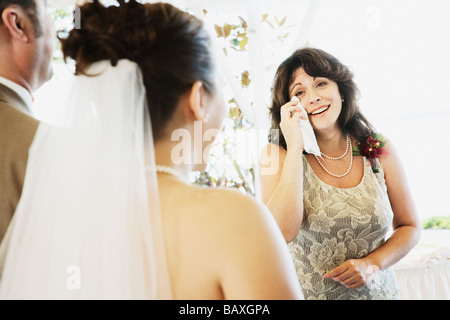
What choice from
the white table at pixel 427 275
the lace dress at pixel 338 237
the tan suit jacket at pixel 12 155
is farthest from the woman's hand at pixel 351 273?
the white table at pixel 427 275

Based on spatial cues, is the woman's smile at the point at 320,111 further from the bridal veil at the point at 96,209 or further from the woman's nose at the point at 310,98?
the bridal veil at the point at 96,209

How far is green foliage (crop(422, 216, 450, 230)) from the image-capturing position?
4.46 m

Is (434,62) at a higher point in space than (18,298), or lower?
higher

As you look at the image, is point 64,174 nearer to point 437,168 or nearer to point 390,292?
point 390,292

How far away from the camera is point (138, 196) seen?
3.28 ft

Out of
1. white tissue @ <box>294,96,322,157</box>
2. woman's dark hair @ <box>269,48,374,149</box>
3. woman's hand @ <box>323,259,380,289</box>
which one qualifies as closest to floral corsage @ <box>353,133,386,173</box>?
woman's dark hair @ <box>269,48,374,149</box>

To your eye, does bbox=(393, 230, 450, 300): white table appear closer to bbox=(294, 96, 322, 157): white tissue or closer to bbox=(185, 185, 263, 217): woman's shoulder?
bbox=(294, 96, 322, 157): white tissue

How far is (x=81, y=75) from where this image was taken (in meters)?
1.09

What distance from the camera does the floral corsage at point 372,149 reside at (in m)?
1.86

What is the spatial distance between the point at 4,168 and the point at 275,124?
1100mm

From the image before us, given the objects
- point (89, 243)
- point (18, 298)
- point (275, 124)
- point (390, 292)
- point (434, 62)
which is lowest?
point (390, 292)
